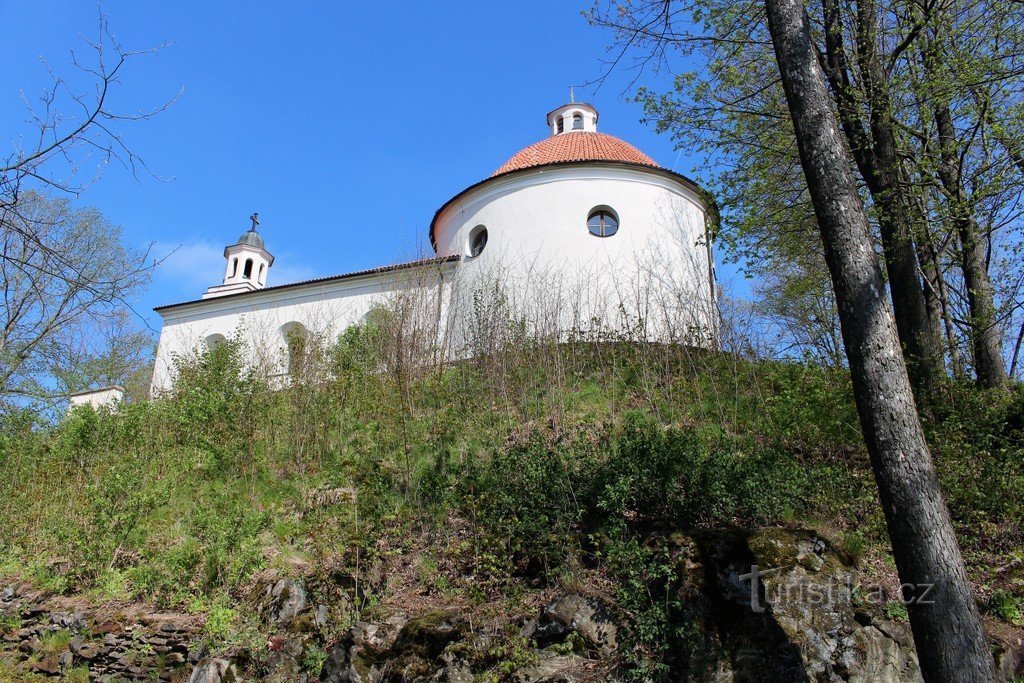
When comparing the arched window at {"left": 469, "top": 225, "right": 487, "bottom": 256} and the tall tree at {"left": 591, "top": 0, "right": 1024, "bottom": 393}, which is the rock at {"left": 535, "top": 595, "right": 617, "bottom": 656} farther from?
the arched window at {"left": 469, "top": 225, "right": 487, "bottom": 256}

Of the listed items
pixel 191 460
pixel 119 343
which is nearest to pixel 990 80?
pixel 191 460

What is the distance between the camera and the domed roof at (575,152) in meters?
17.3

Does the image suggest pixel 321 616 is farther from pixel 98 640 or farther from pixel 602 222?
pixel 602 222

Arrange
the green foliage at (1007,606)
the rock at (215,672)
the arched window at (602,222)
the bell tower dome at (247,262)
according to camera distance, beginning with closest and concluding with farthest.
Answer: the green foliage at (1007,606)
the rock at (215,672)
the arched window at (602,222)
the bell tower dome at (247,262)

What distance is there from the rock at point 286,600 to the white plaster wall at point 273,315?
955cm

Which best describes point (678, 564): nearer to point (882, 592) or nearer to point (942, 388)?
point (882, 592)

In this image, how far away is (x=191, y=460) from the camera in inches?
403

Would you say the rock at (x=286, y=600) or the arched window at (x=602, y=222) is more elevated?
the arched window at (x=602, y=222)

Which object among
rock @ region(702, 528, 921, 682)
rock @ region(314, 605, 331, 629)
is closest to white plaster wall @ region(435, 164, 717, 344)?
rock @ region(314, 605, 331, 629)

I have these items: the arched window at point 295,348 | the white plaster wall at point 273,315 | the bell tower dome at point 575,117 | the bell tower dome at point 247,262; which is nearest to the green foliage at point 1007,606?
the arched window at point 295,348

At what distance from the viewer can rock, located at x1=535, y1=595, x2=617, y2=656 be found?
583 centimetres

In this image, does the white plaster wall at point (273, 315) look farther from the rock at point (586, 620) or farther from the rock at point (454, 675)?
the rock at point (454, 675)

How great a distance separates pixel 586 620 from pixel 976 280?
7.07 meters

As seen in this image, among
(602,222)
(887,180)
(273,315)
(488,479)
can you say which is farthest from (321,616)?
(273,315)
